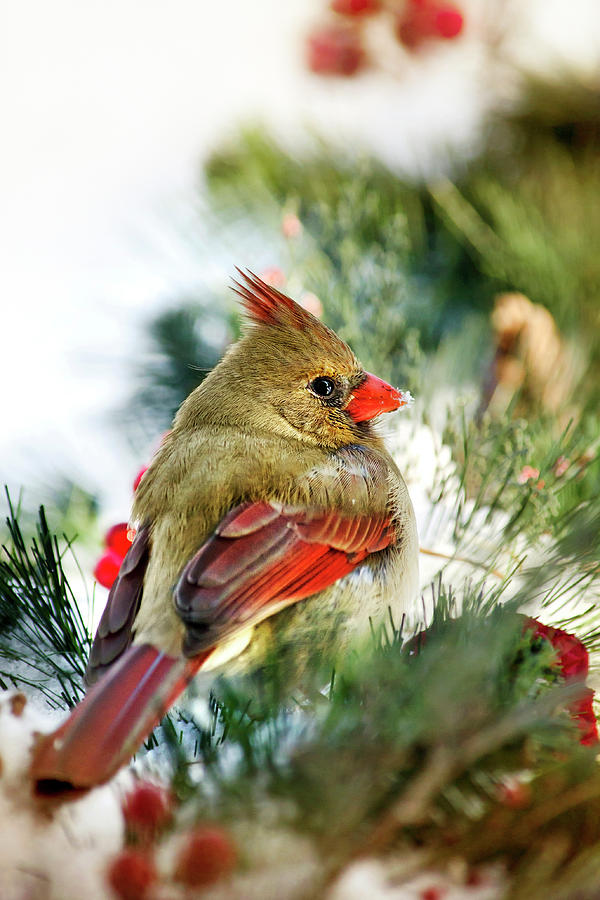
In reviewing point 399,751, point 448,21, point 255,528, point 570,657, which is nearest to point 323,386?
point 255,528

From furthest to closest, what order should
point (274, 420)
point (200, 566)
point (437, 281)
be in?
point (437, 281), point (274, 420), point (200, 566)

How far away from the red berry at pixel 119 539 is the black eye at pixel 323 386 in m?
0.36

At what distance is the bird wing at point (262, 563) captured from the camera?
3.18ft

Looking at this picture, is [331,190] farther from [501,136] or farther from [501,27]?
[501,27]

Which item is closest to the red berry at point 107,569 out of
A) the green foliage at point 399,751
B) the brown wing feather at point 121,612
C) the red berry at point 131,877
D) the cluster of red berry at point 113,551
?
the cluster of red berry at point 113,551

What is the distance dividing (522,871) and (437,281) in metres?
1.39

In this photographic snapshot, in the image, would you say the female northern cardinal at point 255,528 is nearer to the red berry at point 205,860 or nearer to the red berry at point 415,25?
the red berry at point 205,860

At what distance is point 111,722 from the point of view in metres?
0.73

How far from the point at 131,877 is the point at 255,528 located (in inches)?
22.1

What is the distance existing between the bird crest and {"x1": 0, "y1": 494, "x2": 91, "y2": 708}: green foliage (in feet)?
1.71

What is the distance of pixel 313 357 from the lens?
1.35 metres

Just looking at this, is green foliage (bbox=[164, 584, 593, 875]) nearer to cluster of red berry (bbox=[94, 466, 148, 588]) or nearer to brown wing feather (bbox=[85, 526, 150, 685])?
brown wing feather (bbox=[85, 526, 150, 685])

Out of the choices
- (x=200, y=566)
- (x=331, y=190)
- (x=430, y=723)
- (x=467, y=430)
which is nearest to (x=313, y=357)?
(x=467, y=430)

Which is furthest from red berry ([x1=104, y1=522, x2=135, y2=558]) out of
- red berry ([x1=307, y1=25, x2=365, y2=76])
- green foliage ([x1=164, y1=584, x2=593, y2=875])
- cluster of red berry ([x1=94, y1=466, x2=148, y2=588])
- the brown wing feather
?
red berry ([x1=307, y1=25, x2=365, y2=76])
